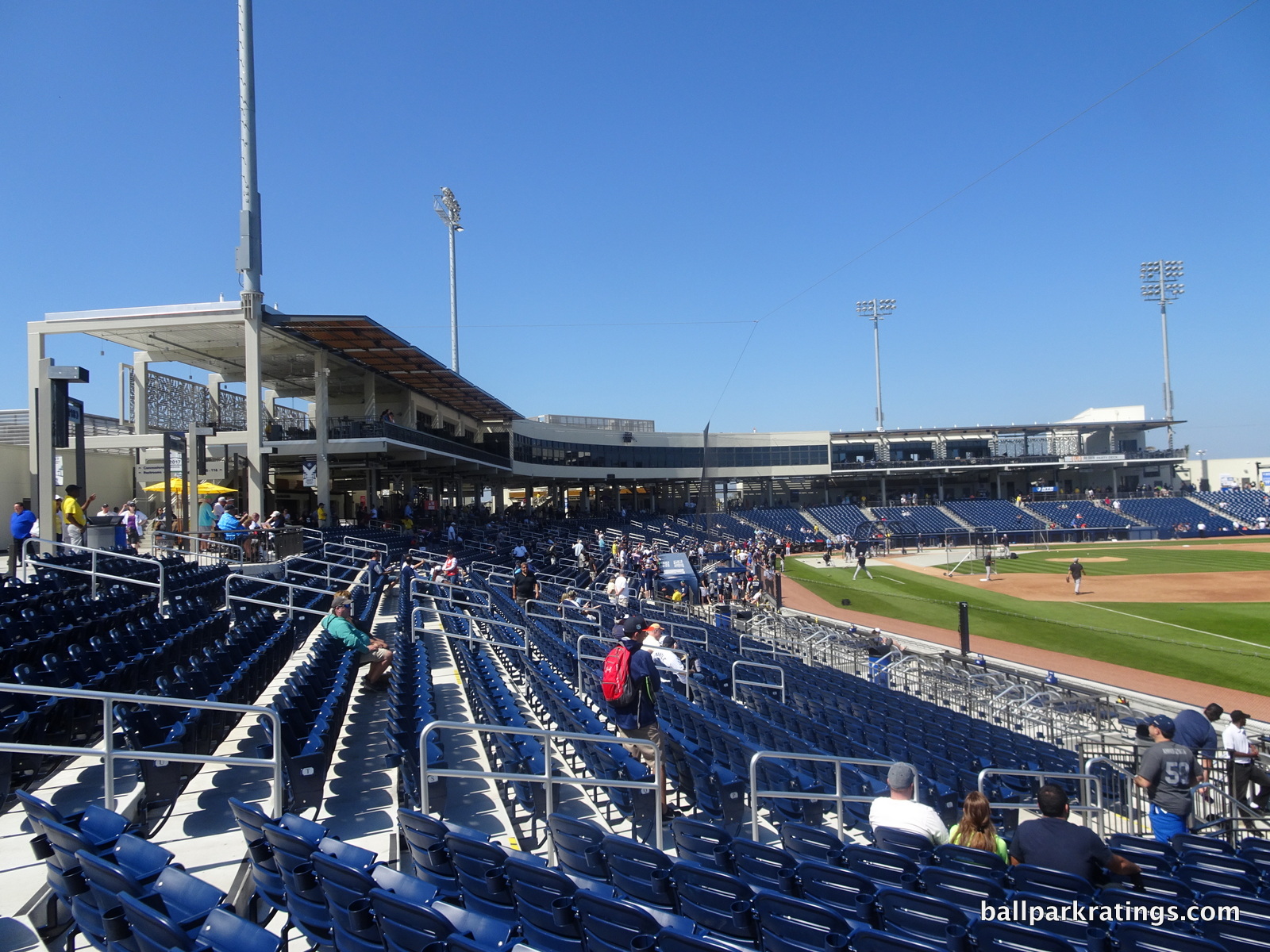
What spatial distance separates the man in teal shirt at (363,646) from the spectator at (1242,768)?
9253mm

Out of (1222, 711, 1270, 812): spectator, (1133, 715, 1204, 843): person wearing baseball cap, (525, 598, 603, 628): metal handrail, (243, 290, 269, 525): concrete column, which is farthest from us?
(243, 290, 269, 525): concrete column

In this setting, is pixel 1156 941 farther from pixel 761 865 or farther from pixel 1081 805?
pixel 1081 805

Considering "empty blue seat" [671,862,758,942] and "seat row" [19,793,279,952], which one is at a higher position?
"seat row" [19,793,279,952]

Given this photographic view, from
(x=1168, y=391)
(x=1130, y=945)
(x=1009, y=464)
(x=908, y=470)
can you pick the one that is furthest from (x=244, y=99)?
(x=1168, y=391)

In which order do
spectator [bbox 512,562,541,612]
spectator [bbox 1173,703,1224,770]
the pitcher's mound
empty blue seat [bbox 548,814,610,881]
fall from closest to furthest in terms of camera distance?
empty blue seat [bbox 548,814,610,881] → spectator [bbox 1173,703,1224,770] → spectator [bbox 512,562,541,612] → the pitcher's mound

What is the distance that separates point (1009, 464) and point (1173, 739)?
66.0m

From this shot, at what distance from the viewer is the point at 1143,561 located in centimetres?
4141

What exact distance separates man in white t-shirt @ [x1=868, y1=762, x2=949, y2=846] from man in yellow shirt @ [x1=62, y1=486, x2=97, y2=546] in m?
14.3

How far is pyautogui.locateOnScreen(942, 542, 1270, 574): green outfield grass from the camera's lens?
37.5 metres

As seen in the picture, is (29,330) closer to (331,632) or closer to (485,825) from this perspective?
(331,632)

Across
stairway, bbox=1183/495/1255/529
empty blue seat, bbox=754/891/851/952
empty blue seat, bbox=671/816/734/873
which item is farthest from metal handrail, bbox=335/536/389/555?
stairway, bbox=1183/495/1255/529

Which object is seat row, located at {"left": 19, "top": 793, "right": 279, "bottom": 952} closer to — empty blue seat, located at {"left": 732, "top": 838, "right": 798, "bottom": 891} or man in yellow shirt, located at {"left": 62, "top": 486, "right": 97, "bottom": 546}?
empty blue seat, located at {"left": 732, "top": 838, "right": 798, "bottom": 891}

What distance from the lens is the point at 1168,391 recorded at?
235 ft

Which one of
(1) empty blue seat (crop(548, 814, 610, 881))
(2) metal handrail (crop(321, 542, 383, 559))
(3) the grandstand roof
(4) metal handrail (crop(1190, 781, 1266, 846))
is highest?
(3) the grandstand roof
